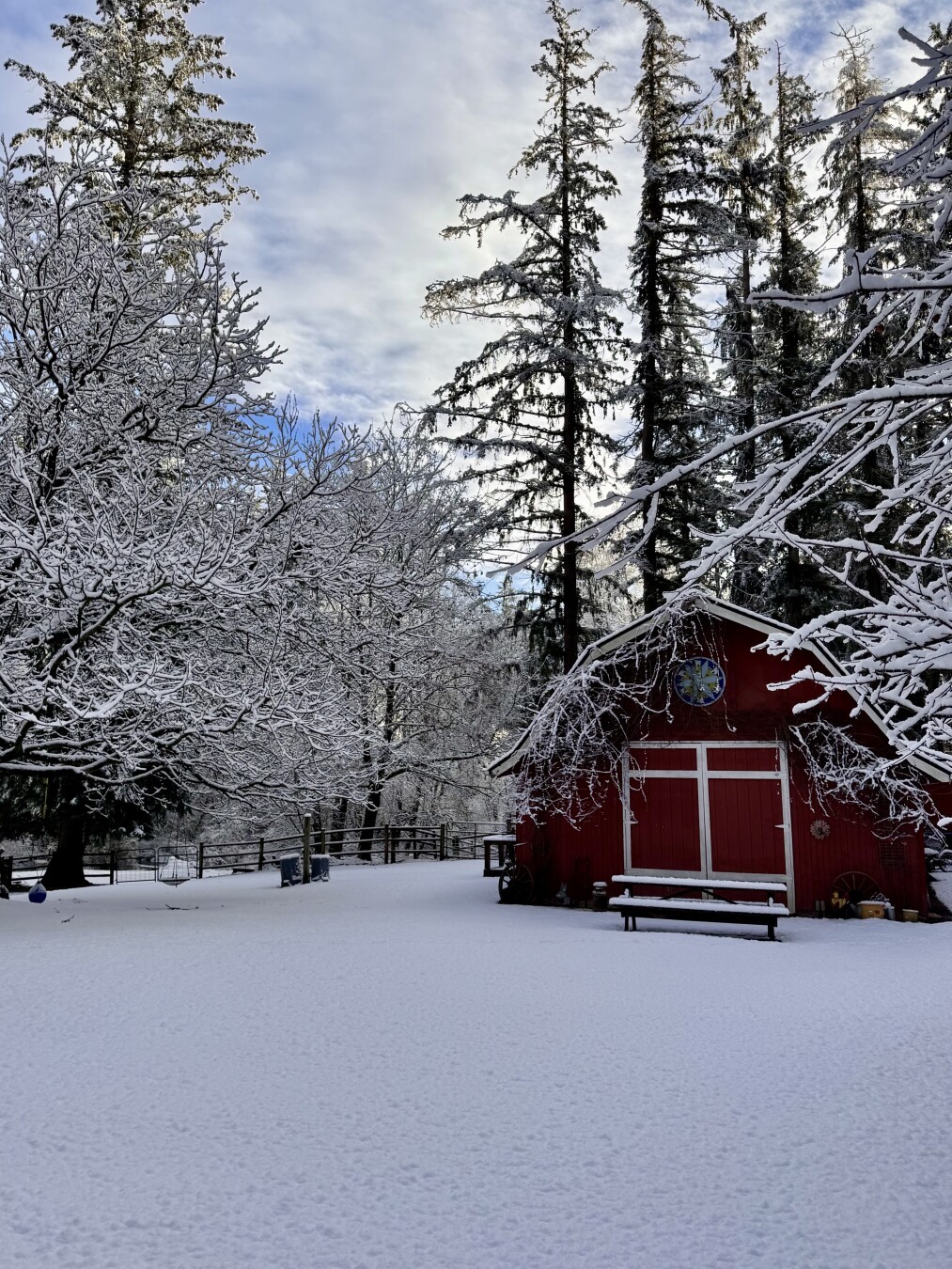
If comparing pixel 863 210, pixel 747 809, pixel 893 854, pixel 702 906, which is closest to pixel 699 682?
pixel 747 809

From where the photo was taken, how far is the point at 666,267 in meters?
18.9

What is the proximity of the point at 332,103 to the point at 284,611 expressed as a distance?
25.7 ft

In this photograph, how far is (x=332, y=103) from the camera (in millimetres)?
12773

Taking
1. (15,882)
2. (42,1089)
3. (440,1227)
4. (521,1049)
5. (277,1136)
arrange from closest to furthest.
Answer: (440,1227) < (277,1136) < (42,1089) < (521,1049) < (15,882)

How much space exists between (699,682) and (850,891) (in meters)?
3.99

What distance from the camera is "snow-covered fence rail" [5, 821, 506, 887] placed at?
74.9 ft

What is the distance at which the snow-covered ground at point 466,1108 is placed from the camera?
12.6 feet

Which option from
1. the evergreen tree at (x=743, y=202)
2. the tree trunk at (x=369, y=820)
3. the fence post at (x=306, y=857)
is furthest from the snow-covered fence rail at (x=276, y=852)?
the evergreen tree at (x=743, y=202)

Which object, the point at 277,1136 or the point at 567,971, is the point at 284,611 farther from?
the point at 277,1136

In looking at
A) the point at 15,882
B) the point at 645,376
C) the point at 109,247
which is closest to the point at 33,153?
the point at 109,247

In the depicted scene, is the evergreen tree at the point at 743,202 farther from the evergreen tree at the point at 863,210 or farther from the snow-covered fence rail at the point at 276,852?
the snow-covered fence rail at the point at 276,852

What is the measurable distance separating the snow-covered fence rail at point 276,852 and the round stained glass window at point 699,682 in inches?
423

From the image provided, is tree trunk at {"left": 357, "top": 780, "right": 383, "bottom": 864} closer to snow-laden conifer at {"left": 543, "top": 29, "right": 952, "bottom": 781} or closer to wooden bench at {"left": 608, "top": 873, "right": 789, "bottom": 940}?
wooden bench at {"left": 608, "top": 873, "right": 789, "bottom": 940}

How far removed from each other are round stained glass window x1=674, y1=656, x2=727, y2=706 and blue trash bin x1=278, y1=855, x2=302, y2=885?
896cm
